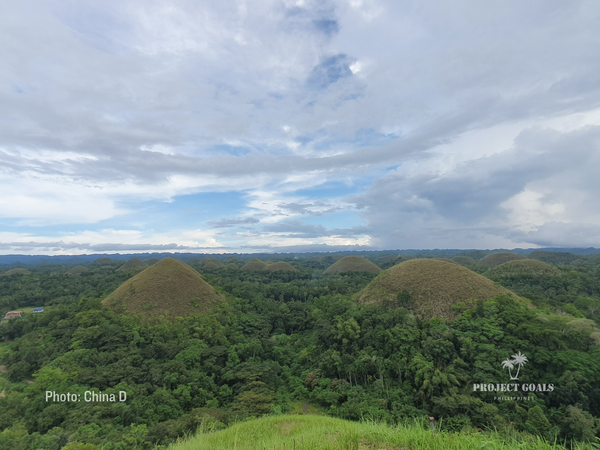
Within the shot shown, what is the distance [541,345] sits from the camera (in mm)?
13203

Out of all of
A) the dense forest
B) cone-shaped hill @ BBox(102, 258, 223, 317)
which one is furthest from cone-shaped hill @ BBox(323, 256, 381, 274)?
cone-shaped hill @ BBox(102, 258, 223, 317)

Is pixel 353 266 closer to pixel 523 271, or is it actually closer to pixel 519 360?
pixel 523 271

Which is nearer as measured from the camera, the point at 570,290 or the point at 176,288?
the point at 176,288

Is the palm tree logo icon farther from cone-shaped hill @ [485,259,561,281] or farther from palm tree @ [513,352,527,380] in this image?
cone-shaped hill @ [485,259,561,281]

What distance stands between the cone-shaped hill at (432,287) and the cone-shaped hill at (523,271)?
72.5 feet

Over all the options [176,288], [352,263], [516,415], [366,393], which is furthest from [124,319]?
[352,263]

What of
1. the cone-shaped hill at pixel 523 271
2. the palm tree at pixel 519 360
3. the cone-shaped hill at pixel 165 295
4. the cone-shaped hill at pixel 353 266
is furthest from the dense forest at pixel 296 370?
the cone-shaped hill at pixel 353 266

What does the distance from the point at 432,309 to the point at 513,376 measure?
7.10 meters

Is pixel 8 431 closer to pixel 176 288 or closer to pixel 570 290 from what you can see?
pixel 176 288

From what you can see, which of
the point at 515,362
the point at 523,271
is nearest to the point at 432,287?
the point at 515,362

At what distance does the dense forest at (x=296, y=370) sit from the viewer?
10891 millimetres

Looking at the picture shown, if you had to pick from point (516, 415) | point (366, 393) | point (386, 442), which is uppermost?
point (386, 442)

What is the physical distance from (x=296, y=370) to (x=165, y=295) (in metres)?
14.1

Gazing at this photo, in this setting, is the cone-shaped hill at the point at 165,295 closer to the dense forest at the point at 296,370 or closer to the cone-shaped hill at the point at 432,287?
the dense forest at the point at 296,370
